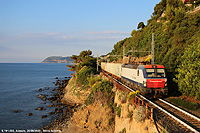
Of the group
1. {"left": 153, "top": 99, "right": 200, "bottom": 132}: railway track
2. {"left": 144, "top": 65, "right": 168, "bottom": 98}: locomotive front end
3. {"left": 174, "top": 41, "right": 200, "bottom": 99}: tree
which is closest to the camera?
{"left": 153, "top": 99, "right": 200, "bottom": 132}: railway track

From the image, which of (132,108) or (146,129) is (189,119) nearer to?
(146,129)

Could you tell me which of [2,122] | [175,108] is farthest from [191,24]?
[2,122]

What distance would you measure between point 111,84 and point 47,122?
39.3 feet

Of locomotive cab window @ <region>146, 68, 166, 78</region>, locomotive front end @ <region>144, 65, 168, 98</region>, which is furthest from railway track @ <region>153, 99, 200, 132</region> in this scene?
locomotive cab window @ <region>146, 68, 166, 78</region>

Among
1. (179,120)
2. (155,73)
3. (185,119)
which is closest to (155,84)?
(155,73)

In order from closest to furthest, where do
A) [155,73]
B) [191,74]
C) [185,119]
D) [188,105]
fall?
[185,119] → [188,105] → [191,74] → [155,73]

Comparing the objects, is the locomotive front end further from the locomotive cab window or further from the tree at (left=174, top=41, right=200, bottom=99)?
the tree at (left=174, top=41, right=200, bottom=99)

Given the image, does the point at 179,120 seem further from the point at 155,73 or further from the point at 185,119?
the point at 155,73

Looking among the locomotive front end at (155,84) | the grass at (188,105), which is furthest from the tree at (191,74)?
the locomotive front end at (155,84)

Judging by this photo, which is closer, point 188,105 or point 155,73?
point 188,105

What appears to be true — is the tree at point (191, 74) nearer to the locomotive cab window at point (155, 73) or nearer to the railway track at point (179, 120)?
the locomotive cab window at point (155, 73)

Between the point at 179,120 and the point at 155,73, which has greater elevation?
the point at 155,73

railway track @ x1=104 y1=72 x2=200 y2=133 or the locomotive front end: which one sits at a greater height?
the locomotive front end

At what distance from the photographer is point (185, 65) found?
1825 centimetres
